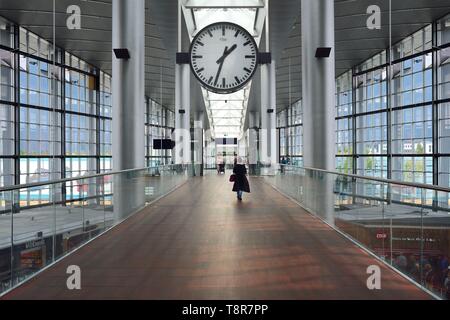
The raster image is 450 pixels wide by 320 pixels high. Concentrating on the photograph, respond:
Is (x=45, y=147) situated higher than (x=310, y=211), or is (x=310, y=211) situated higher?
(x=45, y=147)

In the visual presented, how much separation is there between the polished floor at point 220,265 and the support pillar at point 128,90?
2.74 metres

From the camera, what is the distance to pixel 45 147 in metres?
22.1

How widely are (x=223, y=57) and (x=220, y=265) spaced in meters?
3.37

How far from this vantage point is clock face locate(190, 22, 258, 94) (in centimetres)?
651

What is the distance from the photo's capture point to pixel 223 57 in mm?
6840

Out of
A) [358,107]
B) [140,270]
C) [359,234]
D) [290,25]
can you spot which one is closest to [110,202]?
[140,270]

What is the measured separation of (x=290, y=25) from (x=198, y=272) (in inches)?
645

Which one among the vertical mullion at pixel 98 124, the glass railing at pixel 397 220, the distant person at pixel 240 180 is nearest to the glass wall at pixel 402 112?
the distant person at pixel 240 180

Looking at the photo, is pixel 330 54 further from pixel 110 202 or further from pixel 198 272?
pixel 198 272

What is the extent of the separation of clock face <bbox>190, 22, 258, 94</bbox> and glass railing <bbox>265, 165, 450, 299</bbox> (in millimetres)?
2336

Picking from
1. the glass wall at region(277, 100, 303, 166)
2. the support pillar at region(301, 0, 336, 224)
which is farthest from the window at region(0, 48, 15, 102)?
the glass wall at region(277, 100, 303, 166)

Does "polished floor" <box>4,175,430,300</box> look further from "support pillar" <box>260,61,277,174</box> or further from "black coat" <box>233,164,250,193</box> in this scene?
"support pillar" <box>260,61,277,174</box>

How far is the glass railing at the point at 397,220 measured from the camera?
469cm

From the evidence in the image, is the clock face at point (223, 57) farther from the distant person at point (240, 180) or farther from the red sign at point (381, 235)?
the distant person at point (240, 180)
